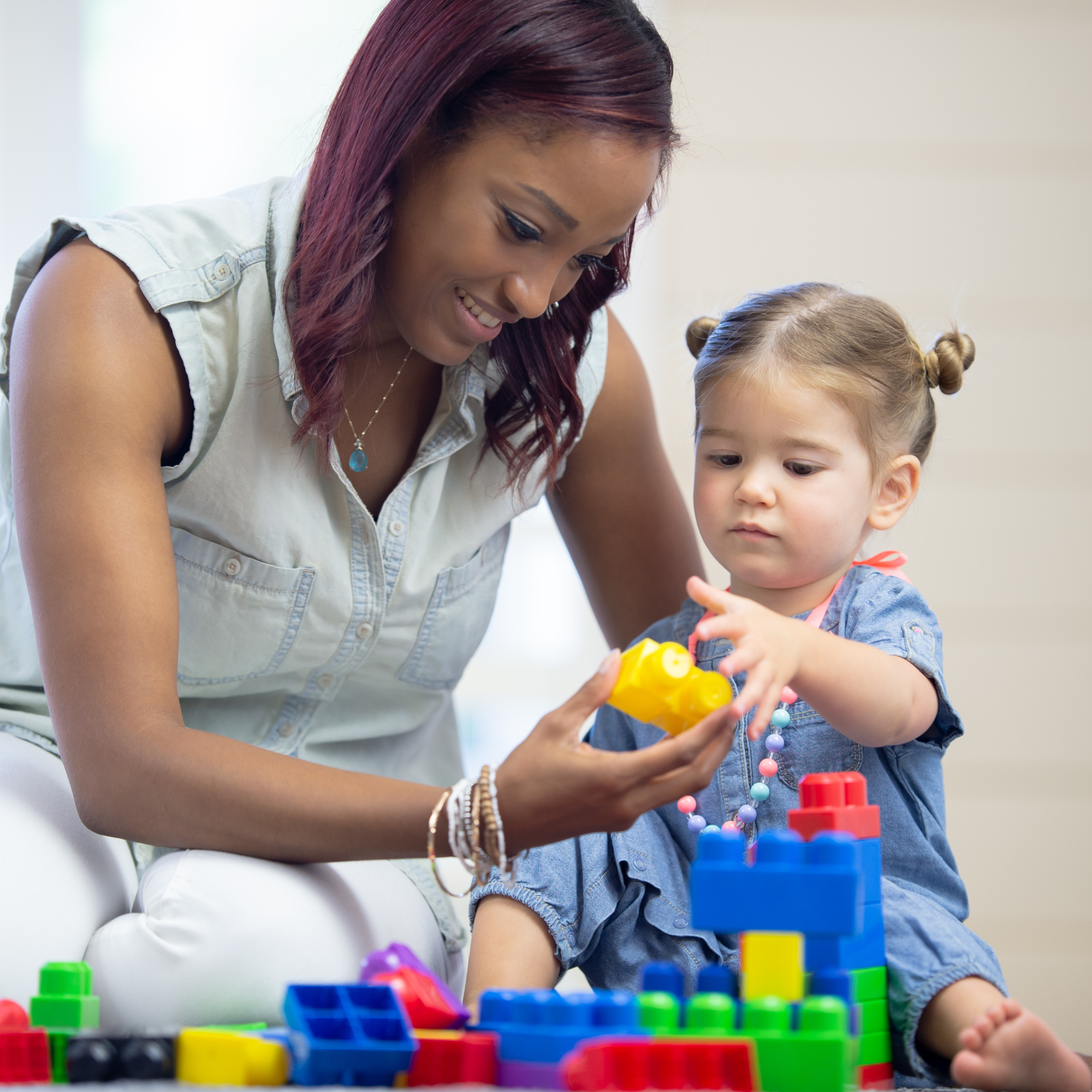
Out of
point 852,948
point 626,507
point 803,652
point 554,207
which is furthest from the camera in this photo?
point 626,507

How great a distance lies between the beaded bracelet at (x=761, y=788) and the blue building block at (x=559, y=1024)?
0.44 metres

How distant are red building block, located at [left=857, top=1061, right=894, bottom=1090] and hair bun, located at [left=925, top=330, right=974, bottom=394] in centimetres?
74

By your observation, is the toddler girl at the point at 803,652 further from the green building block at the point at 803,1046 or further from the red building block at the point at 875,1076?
the green building block at the point at 803,1046

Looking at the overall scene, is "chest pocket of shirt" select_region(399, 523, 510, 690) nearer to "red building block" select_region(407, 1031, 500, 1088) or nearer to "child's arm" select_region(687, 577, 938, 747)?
"child's arm" select_region(687, 577, 938, 747)

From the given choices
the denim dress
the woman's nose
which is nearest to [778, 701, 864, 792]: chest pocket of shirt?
the denim dress

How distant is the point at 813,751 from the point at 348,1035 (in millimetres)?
635

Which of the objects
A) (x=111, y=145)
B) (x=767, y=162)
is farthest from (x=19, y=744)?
(x=767, y=162)

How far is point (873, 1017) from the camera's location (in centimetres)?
94

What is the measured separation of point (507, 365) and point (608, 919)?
2.10 ft

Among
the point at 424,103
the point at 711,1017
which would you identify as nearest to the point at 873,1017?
the point at 711,1017

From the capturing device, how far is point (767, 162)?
8.37 ft

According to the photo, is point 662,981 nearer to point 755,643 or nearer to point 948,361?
point 755,643

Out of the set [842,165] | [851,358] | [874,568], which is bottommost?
[874,568]

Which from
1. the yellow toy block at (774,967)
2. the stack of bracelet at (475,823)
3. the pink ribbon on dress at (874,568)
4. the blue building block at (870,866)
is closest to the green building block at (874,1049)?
the blue building block at (870,866)
